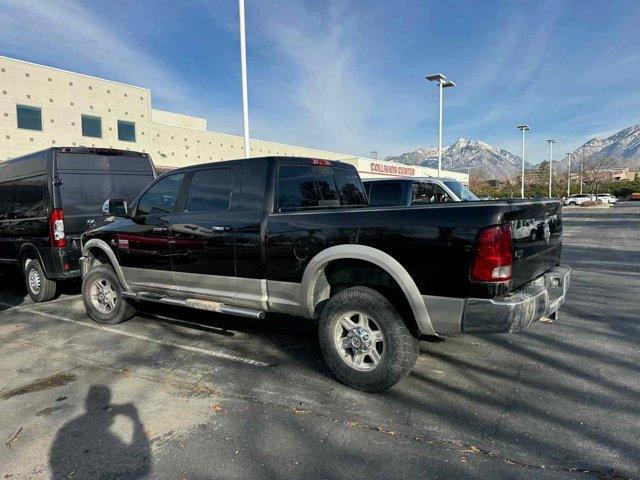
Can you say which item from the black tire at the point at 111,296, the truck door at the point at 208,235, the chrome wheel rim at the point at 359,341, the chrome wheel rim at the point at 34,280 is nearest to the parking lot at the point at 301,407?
the chrome wheel rim at the point at 359,341

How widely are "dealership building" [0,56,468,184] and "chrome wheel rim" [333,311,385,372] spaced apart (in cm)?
2822

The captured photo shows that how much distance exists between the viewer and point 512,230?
340 cm

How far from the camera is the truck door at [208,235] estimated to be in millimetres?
4727

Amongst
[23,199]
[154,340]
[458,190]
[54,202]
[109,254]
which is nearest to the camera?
[154,340]

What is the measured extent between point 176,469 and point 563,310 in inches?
217

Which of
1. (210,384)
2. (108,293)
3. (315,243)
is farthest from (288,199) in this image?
(108,293)

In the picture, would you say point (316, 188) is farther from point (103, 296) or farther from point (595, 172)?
point (595, 172)

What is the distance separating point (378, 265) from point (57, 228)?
5438 millimetres

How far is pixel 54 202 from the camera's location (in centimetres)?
679

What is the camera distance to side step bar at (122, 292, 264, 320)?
14.8 ft

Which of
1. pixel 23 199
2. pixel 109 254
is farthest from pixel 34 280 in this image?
pixel 109 254

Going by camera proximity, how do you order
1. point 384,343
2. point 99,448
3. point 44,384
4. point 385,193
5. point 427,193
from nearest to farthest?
point 99,448
point 384,343
point 44,384
point 385,193
point 427,193

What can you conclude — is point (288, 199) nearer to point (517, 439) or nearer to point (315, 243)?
point (315, 243)

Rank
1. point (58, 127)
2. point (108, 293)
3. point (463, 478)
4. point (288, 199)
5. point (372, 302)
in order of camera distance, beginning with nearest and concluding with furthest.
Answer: point (463, 478), point (372, 302), point (288, 199), point (108, 293), point (58, 127)
